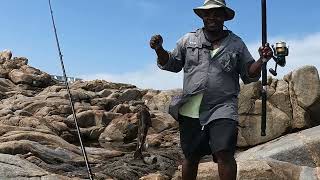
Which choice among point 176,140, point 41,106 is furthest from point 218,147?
point 41,106

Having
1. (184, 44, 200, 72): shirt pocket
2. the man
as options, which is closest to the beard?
the man

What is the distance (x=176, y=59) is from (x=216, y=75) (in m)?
0.63

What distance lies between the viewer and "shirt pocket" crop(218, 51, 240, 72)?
5.64m

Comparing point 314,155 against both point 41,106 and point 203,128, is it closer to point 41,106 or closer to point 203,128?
point 203,128

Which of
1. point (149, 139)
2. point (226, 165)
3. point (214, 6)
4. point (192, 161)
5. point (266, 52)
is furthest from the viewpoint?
point (149, 139)

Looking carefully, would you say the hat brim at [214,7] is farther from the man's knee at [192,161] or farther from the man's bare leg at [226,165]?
the man's knee at [192,161]

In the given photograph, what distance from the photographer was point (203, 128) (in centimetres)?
568

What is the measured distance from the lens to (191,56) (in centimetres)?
582

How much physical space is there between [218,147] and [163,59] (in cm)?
133

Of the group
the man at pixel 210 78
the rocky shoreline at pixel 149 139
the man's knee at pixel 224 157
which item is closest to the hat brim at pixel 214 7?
the man at pixel 210 78

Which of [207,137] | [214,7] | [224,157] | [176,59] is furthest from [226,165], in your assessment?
[214,7]

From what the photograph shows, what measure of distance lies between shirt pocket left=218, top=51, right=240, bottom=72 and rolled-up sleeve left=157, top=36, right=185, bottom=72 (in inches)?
22.8

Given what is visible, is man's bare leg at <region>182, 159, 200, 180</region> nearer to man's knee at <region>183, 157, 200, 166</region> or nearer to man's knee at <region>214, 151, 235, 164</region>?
man's knee at <region>183, 157, 200, 166</region>

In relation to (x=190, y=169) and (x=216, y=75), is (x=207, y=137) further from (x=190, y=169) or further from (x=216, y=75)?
(x=216, y=75)
